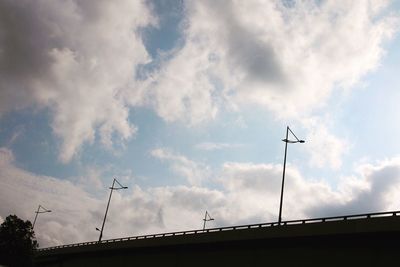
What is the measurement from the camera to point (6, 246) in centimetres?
6606

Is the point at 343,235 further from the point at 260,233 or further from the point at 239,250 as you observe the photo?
the point at 239,250

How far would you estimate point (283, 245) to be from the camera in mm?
27234

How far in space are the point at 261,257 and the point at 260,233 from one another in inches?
71.3

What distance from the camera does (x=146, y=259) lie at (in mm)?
41438

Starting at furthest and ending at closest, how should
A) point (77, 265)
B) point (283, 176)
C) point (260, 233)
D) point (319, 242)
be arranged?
point (77, 265) → point (283, 176) → point (260, 233) → point (319, 242)

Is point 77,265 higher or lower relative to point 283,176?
lower

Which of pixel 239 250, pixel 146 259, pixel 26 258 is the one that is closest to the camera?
pixel 239 250

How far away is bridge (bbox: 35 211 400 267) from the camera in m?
21.7

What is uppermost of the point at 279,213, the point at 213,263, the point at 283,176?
the point at 283,176

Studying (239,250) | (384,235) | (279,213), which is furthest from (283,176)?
(384,235)

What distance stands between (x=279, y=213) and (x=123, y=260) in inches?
879

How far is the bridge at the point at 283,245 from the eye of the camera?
21688mm

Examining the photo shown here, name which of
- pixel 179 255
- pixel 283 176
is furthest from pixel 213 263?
A: pixel 283 176

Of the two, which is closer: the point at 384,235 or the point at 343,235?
the point at 384,235
